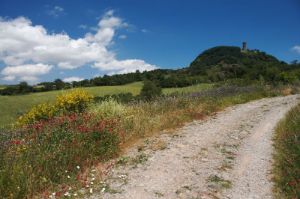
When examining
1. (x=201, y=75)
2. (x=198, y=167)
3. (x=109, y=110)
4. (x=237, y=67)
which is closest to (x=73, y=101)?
(x=109, y=110)

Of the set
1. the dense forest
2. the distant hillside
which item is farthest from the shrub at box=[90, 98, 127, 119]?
the distant hillside

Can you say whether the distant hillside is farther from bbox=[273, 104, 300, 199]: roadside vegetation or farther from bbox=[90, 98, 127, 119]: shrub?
bbox=[273, 104, 300, 199]: roadside vegetation

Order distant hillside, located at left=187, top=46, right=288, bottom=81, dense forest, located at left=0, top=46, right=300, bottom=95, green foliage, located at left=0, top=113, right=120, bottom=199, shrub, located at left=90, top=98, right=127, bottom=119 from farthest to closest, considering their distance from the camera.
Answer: distant hillside, located at left=187, top=46, right=288, bottom=81 → dense forest, located at left=0, top=46, right=300, bottom=95 → shrub, located at left=90, top=98, right=127, bottom=119 → green foliage, located at left=0, top=113, right=120, bottom=199

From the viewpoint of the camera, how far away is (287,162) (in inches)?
267

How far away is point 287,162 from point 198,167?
1869 mm

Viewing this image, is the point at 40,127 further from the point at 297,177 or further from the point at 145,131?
the point at 297,177

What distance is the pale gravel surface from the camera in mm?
5582

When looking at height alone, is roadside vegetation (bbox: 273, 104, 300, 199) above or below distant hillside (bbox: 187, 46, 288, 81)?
below

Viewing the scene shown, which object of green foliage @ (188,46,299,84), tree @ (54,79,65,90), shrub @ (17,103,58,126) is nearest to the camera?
shrub @ (17,103,58,126)

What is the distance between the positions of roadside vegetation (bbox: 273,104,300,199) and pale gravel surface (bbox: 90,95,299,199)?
19cm

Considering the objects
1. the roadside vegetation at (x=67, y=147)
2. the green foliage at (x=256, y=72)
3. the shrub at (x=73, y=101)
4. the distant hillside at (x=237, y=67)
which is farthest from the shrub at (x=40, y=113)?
the distant hillside at (x=237, y=67)

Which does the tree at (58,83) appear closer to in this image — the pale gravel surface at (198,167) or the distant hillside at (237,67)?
the distant hillside at (237,67)

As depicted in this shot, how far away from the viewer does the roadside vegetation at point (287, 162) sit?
551cm

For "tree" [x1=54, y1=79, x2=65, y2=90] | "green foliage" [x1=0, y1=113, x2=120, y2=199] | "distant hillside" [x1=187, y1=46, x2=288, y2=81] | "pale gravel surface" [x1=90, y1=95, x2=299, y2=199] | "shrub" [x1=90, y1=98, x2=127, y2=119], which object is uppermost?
"distant hillside" [x1=187, y1=46, x2=288, y2=81]
